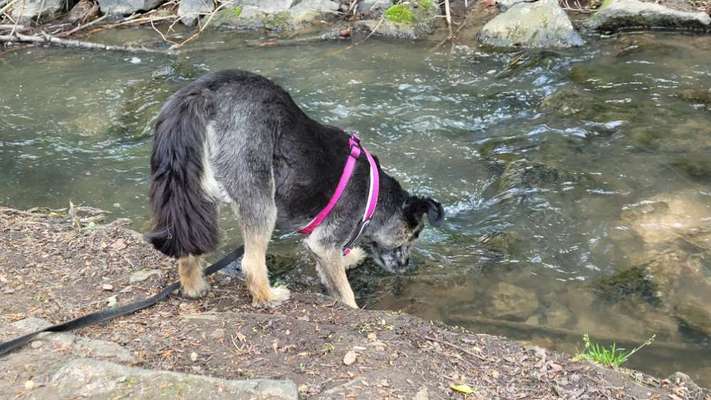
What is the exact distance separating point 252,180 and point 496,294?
2586mm

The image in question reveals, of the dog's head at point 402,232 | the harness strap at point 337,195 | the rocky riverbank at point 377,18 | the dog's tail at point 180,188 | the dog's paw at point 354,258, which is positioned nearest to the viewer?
the dog's tail at point 180,188

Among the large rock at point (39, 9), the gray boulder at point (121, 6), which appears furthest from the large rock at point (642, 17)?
the large rock at point (39, 9)

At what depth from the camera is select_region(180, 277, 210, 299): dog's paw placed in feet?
14.6

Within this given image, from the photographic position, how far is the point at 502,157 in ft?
25.3

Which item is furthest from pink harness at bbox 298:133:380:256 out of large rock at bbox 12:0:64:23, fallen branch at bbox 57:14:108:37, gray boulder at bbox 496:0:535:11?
large rock at bbox 12:0:64:23

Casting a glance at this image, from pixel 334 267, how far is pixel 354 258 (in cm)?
99

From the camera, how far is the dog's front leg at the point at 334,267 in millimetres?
4949

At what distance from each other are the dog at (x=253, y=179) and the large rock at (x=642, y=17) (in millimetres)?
8260

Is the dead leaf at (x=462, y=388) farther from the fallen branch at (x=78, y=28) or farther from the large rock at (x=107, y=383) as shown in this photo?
the fallen branch at (x=78, y=28)

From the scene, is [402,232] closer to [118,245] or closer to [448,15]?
[118,245]

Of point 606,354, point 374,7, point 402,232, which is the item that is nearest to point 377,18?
point 374,7

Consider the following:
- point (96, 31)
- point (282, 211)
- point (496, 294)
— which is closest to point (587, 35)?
point (496, 294)

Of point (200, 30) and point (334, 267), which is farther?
point (200, 30)

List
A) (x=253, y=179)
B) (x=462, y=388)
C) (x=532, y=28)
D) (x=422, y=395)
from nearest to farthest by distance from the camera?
(x=422, y=395), (x=462, y=388), (x=253, y=179), (x=532, y=28)
